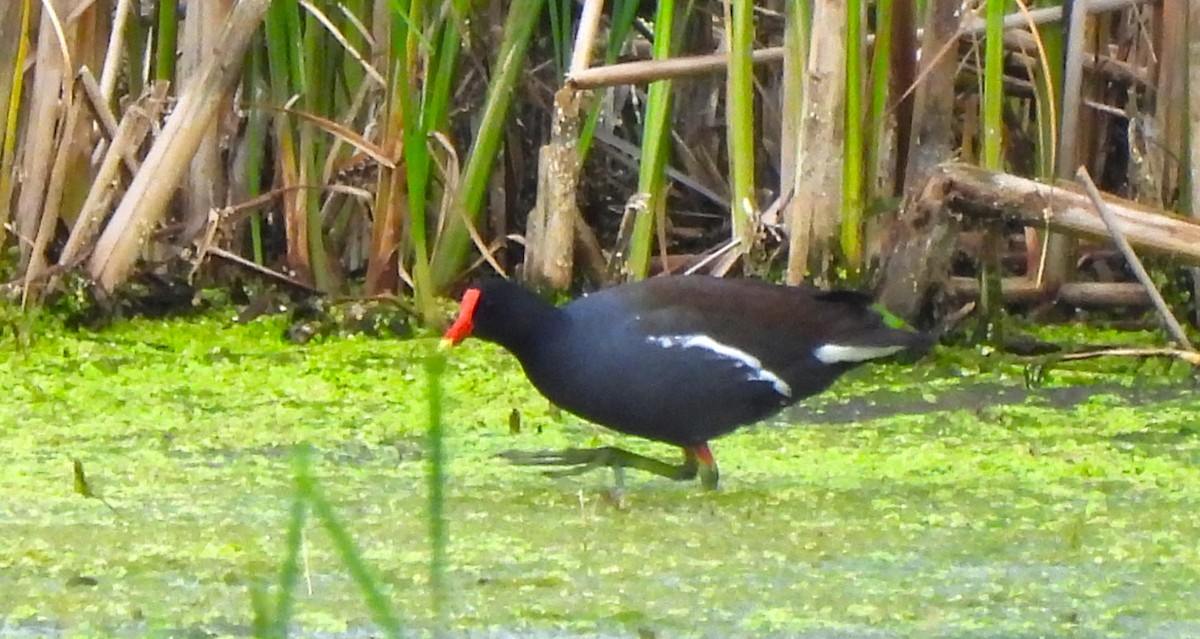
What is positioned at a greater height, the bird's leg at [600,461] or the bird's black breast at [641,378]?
the bird's black breast at [641,378]

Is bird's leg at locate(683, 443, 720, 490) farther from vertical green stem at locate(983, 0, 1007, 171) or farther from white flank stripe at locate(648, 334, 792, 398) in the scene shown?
vertical green stem at locate(983, 0, 1007, 171)

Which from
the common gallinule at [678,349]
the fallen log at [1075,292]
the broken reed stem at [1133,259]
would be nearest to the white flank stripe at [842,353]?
the common gallinule at [678,349]

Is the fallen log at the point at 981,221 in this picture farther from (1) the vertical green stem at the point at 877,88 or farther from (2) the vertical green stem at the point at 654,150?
(2) the vertical green stem at the point at 654,150

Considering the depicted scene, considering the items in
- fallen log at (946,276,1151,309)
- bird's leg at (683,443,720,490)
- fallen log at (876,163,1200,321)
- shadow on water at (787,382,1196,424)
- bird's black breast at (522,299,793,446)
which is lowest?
shadow on water at (787,382,1196,424)

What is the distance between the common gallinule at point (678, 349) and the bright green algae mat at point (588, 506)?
9cm

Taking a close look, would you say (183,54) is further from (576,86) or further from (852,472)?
(852,472)

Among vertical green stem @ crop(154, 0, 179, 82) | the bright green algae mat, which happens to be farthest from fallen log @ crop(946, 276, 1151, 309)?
vertical green stem @ crop(154, 0, 179, 82)

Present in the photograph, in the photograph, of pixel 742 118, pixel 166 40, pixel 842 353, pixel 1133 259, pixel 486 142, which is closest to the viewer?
pixel 842 353

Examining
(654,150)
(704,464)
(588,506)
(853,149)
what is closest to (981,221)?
(853,149)

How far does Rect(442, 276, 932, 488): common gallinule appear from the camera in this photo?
274 cm

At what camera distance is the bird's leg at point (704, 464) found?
2740 millimetres

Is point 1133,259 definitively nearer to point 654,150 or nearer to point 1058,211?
point 1058,211

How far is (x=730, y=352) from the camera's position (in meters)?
2.82

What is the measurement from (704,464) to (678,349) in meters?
0.15
